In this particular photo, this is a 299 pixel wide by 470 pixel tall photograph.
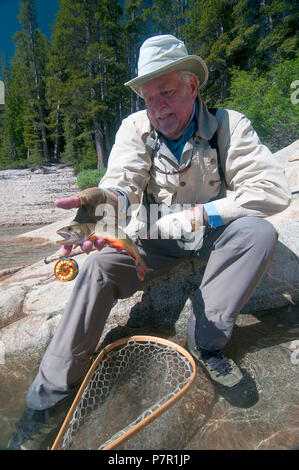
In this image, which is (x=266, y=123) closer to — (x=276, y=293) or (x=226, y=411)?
(x=276, y=293)

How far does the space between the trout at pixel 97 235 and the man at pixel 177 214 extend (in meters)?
0.06

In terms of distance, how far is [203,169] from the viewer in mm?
2508

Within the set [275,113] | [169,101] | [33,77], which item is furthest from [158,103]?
[33,77]

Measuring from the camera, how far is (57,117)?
3734cm

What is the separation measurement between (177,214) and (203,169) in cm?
49

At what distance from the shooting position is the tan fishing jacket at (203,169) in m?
2.21

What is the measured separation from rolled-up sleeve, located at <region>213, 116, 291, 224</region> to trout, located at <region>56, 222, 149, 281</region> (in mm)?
750

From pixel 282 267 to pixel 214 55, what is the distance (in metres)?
27.0

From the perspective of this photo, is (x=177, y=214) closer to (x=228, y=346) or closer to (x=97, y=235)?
(x=97, y=235)

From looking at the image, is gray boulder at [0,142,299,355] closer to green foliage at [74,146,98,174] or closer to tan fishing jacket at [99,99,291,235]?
tan fishing jacket at [99,99,291,235]

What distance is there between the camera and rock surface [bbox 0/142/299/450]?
1.83 meters

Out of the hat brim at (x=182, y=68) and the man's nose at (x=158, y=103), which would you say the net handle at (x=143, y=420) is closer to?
the man's nose at (x=158, y=103)

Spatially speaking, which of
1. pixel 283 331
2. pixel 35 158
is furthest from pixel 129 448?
pixel 35 158

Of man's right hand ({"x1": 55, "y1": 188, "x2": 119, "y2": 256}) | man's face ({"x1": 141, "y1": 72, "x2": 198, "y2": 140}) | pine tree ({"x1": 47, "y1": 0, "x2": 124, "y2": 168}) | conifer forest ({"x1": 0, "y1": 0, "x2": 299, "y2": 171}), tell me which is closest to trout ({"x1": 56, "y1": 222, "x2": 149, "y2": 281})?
man's right hand ({"x1": 55, "y1": 188, "x2": 119, "y2": 256})
